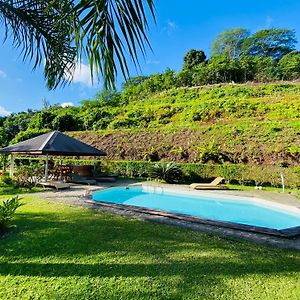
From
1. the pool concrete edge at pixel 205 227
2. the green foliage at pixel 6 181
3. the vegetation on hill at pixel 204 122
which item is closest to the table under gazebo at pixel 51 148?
the green foliage at pixel 6 181

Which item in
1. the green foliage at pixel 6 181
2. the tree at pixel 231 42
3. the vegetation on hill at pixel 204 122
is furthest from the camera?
the tree at pixel 231 42

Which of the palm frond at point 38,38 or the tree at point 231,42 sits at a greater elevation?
the tree at point 231,42

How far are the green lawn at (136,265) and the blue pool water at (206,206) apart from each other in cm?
373

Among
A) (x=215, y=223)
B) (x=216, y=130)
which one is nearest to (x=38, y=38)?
(x=215, y=223)

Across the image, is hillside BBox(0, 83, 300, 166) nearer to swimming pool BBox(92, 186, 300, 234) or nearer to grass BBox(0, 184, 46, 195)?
swimming pool BBox(92, 186, 300, 234)

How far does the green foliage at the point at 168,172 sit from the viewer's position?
591 inches

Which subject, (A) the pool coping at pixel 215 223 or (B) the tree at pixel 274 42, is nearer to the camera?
(A) the pool coping at pixel 215 223

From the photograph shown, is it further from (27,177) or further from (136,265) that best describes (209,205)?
(27,177)

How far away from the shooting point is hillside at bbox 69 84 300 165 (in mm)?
17344

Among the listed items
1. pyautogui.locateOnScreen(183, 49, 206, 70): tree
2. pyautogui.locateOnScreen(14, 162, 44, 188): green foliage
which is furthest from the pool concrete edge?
pyautogui.locateOnScreen(183, 49, 206, 70): tree

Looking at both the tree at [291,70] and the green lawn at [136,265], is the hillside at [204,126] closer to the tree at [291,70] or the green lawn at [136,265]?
the tree at [291,70]

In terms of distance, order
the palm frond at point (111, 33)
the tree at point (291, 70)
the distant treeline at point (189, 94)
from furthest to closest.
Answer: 1. the tree at point (291, 70)
2. the distant treeline at point (189, 94)
3. the palm frond at point (111, 33)

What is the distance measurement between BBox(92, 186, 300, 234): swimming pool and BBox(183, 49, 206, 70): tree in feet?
148

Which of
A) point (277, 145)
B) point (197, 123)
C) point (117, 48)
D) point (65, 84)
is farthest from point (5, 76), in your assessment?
point (197, 123)
